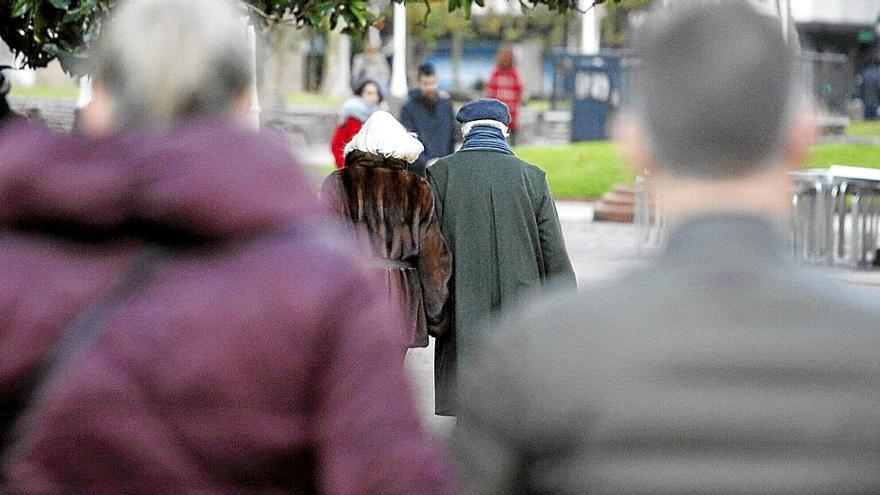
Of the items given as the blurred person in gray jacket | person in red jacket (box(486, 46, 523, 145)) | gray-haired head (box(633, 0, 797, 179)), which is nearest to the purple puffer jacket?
the blurred person in gray jacket

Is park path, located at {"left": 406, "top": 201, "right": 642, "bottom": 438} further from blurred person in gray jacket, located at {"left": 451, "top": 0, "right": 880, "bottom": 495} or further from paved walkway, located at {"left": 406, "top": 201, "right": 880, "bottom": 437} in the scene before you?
blurred person in gray jacket, located at {"left": 451, "top": 0, "right": 880, "bottom": 495}

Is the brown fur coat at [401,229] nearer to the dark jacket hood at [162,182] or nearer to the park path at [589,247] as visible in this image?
the park path at [589,247]

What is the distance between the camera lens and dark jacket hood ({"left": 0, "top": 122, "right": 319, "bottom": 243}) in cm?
235

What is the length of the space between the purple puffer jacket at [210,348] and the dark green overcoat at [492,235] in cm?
578

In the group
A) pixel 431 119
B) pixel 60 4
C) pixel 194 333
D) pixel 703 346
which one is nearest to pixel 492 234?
pixel 60 4

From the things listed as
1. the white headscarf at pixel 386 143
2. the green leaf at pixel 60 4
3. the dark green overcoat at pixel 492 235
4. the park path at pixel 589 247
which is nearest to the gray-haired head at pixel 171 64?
the green leaf at pixel 60 4

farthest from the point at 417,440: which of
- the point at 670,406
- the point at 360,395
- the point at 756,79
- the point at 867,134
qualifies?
the point at 867,134

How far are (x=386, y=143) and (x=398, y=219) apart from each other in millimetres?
389

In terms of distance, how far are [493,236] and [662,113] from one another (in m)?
5.97

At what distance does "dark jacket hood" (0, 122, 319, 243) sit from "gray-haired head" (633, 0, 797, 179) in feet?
1.69

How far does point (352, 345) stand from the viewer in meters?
2.37

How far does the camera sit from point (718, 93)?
7.35 feet

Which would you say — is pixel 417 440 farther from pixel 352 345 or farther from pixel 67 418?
pixel 67 418

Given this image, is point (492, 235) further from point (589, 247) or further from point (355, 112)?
point (589, 247)
